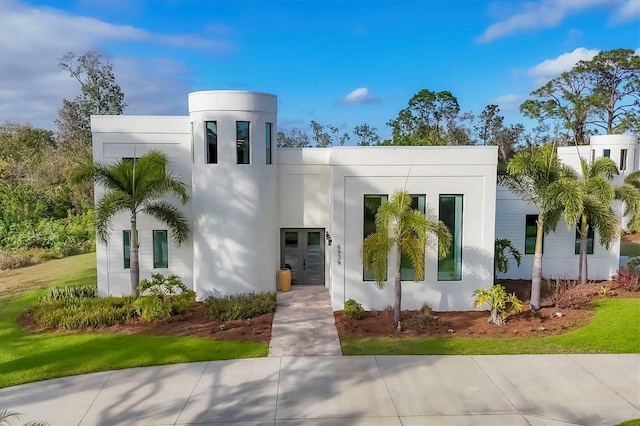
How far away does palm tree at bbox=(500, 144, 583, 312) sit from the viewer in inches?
522

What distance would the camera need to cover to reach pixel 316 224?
16922mm

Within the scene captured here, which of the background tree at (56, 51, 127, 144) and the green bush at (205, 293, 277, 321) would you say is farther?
the background tree at (56, 51, 127, 144)

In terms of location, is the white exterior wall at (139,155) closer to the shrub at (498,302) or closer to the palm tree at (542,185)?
the shrub at (498,302)

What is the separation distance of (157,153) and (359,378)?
9.64 meters

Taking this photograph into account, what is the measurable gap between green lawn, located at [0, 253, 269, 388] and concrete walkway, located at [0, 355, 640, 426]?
410 millimetres

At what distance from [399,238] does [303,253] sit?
5.63 m

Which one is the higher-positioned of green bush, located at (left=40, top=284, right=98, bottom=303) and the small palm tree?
the small palm tree

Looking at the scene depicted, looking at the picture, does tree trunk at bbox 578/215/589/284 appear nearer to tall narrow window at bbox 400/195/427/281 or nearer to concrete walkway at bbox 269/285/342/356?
tall narrow window at bbox 400/195/427/281

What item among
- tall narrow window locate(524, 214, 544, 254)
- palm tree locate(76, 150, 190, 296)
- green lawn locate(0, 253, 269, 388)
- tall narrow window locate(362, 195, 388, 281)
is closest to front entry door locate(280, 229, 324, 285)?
tall narrow window locate(362, 195, 388, 281)

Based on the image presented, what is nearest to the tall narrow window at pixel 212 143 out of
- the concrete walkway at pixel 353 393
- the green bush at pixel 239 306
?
the green bush at pixel 239 306

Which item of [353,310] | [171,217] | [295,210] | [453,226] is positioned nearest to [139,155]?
[171,217]

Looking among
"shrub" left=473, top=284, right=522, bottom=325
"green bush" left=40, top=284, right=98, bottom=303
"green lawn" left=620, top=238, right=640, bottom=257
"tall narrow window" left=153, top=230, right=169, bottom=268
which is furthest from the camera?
"green lawn" left=620, top=238, right=640, bottom=257

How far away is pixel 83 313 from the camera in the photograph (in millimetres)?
13250

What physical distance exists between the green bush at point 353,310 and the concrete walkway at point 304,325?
1.59 feet
